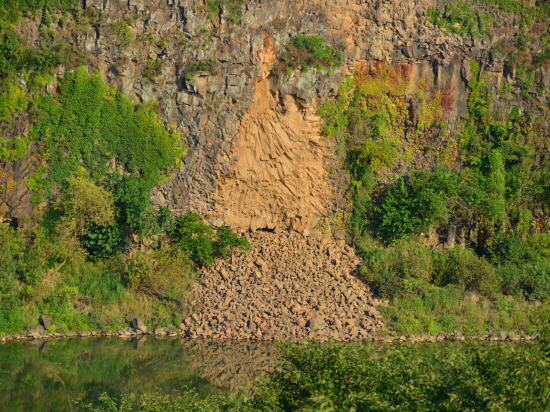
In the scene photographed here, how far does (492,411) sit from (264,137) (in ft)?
65.9

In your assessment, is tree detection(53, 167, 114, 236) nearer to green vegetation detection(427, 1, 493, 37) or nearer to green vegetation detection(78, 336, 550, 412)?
green vegetation detection(78, 336, 550, 412)

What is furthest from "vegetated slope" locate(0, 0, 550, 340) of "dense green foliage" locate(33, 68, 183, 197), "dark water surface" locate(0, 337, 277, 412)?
"dark water surface" locate(0, 337, 277, 412)

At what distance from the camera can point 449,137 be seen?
29.3m

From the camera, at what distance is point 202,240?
26391mm

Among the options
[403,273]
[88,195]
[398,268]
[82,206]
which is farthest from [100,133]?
[403,273]

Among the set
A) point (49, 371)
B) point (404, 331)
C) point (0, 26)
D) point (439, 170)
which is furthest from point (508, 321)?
point (0, 26)

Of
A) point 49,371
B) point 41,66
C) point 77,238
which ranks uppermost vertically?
point 41,66

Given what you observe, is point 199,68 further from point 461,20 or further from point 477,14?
point 477,14

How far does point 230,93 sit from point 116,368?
36.3 feet

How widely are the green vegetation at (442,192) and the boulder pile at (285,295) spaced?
44.2 inches

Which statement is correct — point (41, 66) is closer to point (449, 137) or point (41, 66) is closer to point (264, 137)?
point (264, 137)

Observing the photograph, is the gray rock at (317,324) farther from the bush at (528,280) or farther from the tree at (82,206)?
the tree at (82,206)

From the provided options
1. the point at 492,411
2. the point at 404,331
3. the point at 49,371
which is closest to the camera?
the point at 492,411

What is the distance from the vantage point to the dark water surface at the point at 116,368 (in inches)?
738
